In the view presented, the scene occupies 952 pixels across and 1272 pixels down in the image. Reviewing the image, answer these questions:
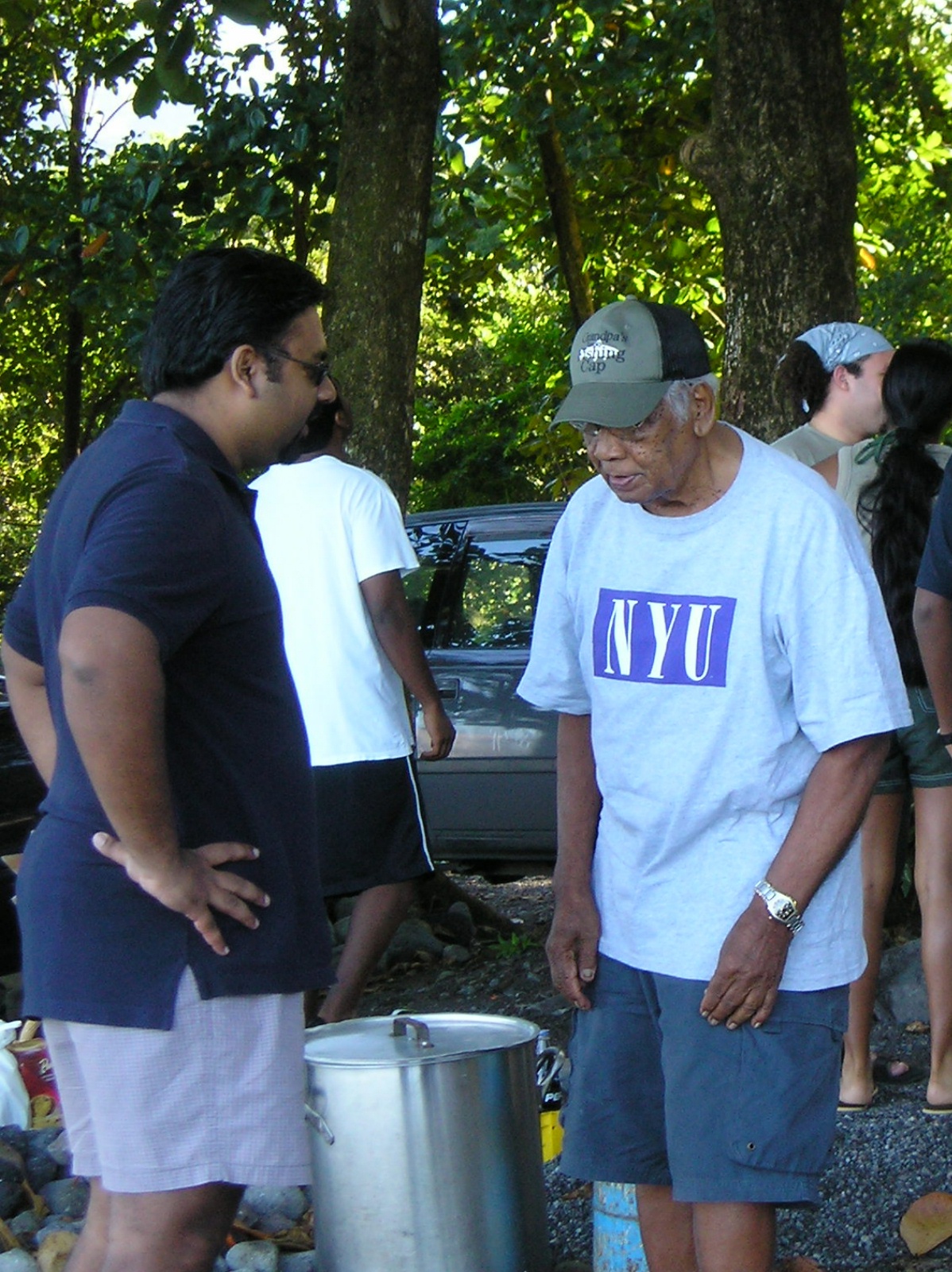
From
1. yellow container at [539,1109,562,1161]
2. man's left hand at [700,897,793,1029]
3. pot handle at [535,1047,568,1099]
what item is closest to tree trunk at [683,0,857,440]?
pot handle at [535,1047,568,1099]

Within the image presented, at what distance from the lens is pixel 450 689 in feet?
25.8

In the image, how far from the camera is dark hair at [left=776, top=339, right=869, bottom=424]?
4.49 m

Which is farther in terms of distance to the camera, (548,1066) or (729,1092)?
(548,1066)

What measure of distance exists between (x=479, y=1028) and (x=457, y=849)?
441cm

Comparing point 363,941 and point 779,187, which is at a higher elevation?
point 779,187

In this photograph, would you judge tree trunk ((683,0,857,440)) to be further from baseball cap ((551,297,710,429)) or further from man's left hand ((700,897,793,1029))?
man's left hand ((700,897,793,1029))

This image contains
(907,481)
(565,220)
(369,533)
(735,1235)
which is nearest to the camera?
(735,1235)

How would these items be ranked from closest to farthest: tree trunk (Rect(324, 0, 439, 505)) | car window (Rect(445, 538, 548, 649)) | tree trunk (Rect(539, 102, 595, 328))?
tree trunk (Rect(324, 0, 439, 505)) → car window (Rect(445, 538, 548, 649)) → tree trunk (Rect(539, 102, 595, 328))

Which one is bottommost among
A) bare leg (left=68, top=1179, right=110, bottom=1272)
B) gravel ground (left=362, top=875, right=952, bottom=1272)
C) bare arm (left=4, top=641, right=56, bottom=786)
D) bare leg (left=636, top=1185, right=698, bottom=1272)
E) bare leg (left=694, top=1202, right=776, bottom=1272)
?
gravel ground (left=362, top=875, right=952, bottom=1272)

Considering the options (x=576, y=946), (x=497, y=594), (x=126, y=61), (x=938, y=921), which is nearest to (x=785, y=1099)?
(x=576, y=946)

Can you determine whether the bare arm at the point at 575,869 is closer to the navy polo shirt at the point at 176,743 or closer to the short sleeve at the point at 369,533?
the navy polo shirt at the point at 176,743

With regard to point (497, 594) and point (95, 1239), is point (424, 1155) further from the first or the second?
point (497, 594)

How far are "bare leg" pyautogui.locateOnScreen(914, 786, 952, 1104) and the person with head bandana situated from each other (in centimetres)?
96

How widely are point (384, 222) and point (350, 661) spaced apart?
2.88 metres
